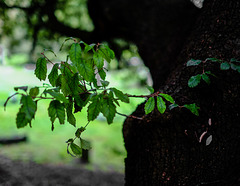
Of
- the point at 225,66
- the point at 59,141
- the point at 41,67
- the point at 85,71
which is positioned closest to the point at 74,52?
the point at 85,71

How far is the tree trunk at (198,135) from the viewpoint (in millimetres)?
1396

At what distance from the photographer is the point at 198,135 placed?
1380mm

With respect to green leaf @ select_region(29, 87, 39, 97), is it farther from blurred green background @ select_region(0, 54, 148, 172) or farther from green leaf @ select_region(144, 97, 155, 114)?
blurred green background @ select_region(0, 54, 148, 172)

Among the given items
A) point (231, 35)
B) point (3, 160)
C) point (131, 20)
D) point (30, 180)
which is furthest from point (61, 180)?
point (231, 35)

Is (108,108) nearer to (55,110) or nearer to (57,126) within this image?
(55,110)

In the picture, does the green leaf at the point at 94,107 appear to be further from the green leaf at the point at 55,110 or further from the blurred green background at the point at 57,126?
the blurred green background at the point at 57,126

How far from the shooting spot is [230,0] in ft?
5.62

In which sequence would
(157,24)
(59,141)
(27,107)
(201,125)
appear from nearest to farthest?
(27,107) → (201,125) → (157,24) → (59,141)

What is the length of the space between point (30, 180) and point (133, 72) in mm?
Answer: 3807

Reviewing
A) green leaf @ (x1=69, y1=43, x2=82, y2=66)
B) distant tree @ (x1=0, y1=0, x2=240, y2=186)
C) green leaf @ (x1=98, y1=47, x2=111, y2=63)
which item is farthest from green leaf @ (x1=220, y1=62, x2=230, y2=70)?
green leaf @ (x1=69, y1=43, x2=82, y2=66)

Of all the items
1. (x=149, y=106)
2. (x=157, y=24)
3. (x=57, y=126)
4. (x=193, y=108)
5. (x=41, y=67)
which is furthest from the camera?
(x=57, y=126)

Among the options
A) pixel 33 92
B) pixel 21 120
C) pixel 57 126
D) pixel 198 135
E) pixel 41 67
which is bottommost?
pixel 57 126

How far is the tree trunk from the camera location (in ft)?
4.58

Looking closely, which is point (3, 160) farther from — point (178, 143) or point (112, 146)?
point (178, 143)
